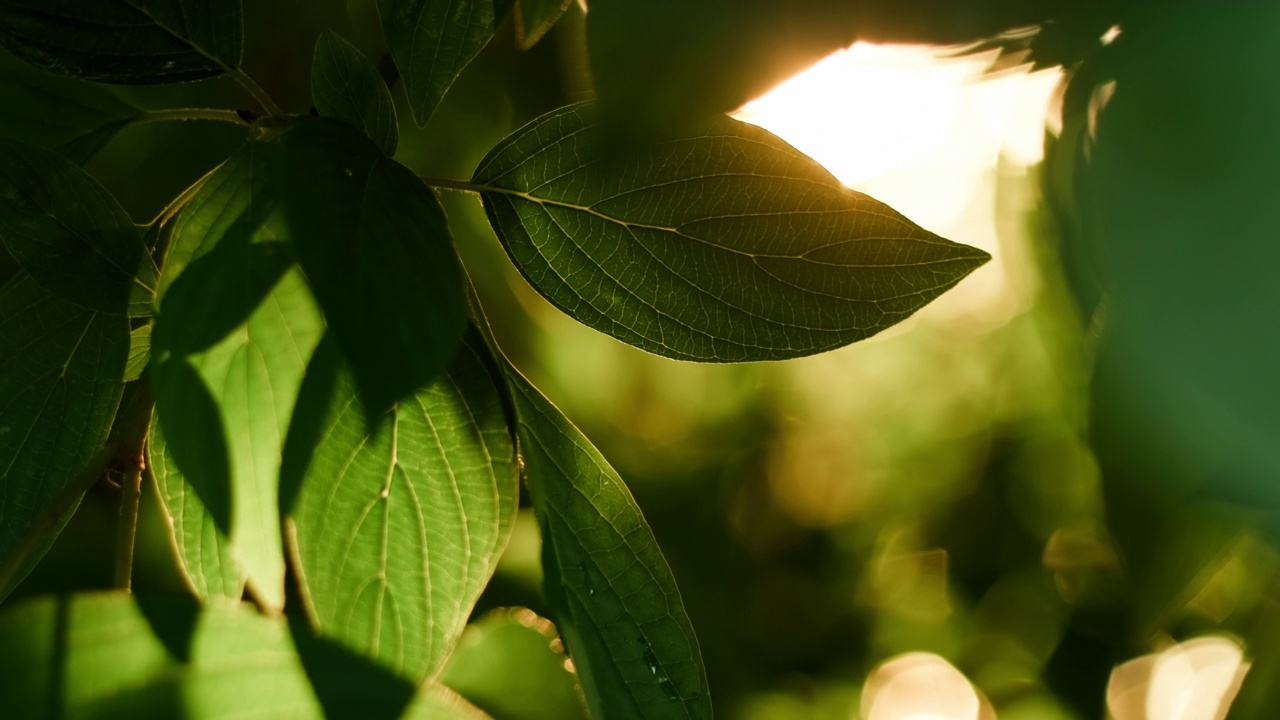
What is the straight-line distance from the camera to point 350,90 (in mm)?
292

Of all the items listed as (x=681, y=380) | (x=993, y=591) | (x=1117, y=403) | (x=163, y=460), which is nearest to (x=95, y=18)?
(x=163, y=460)

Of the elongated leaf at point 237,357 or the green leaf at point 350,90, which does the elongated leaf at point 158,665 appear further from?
the green leaf at point 350,90

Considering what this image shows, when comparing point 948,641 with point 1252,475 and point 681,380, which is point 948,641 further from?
point 1252,475

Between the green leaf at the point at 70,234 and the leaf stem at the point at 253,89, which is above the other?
the leaf stem at the point at 253,89

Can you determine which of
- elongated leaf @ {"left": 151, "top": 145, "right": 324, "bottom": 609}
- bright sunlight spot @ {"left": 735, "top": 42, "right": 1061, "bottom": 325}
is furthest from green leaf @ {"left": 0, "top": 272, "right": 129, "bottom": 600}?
bright sunlight spot @ {"left": 735, "top": 42, "right": 1061, "bottom": 325}

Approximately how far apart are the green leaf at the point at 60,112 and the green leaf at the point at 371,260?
21 cm

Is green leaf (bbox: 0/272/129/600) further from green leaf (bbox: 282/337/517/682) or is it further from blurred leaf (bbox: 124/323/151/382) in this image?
green leaf (bbox: 282/337/517/682)

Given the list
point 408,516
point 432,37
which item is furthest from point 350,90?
point 408,516

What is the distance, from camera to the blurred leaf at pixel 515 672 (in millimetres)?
382

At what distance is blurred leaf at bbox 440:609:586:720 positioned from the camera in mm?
382

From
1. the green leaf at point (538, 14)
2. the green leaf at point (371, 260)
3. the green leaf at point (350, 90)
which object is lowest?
the green leaf at point (371, 260)

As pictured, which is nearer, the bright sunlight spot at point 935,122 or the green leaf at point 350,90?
the bright sunlight spot at point 935,122

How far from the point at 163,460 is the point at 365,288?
0.18m

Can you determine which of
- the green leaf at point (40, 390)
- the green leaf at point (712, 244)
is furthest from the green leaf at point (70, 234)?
the green leaf at point (712, 244)
